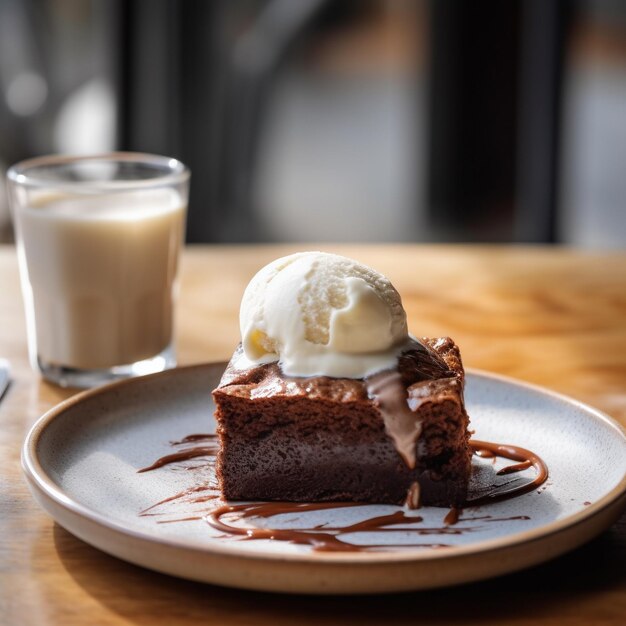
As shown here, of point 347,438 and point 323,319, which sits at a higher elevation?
point 323,319

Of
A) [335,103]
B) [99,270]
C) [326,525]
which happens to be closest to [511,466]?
[326,525]

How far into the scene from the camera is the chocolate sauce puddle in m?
1.05

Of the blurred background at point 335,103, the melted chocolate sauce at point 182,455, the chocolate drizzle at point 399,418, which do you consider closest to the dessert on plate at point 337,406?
the chocolate drizzle at point 399,418

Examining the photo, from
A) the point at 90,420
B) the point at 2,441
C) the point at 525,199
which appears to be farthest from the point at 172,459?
the point at 525,199

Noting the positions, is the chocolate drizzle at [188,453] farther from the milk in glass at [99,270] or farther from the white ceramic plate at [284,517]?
the milk in glass at [99,270]

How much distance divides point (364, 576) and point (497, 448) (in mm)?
470

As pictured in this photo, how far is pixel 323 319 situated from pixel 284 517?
0.25 m

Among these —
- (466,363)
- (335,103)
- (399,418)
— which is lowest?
(466,363)

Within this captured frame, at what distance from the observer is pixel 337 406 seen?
1.16 metres

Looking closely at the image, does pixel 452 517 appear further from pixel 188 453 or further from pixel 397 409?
pixel 188 453

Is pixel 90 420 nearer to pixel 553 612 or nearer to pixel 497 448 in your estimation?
pixel 497 448

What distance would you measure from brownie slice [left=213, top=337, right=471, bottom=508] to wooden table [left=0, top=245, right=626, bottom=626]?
20cm

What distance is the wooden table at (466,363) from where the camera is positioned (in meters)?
0.93

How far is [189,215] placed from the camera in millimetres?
3459
